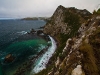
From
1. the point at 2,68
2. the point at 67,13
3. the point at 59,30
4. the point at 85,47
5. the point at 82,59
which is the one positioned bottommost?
the point at 2,68

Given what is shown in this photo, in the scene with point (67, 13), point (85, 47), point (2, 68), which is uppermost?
point (67, 13)

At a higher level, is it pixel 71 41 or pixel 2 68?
pixel 71 41

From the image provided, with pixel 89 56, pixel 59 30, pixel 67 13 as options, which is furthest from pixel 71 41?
pixel 67 13

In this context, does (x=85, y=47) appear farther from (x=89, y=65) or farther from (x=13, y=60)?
(x=13, y=60)

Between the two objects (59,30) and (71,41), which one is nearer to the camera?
(71,41)

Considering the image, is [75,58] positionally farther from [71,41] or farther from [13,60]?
[13,60]

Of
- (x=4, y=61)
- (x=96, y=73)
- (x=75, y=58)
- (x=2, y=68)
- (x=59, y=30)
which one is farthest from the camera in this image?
(x=59, y=30)

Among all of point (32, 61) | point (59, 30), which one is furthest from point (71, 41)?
point (59, 30)

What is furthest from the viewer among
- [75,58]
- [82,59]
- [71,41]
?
[71,41]

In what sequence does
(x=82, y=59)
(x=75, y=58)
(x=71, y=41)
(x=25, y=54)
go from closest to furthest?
(x=82, y=59) < (x=75, y=58) < (x=71, y=41) < (x=25, y=54)
